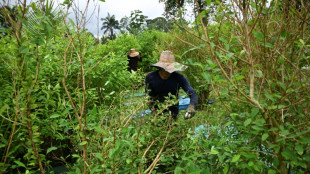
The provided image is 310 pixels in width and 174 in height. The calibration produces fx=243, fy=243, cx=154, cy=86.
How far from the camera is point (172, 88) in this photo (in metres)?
4.00

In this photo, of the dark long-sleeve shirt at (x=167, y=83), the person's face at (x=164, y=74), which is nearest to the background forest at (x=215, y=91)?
the dark long-sleeve shirt at (x=167, y=83)

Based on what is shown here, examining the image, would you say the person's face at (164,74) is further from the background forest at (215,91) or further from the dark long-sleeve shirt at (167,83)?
A: the background forest at (215,91)

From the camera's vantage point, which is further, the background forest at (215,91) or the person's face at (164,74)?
the person's face at (164,74)

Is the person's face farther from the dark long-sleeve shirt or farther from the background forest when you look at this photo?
the background forest

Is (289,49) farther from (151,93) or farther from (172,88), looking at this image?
(151,93)

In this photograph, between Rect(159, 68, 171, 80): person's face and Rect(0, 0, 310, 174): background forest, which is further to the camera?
Rect(159, 68, 171, 80): person's face

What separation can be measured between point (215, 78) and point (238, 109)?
88cm

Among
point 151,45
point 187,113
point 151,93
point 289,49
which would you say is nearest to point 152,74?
point 151,93

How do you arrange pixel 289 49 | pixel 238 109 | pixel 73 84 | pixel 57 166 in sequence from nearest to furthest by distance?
pixel 289 49 → pixel 238 109 → pixel 57 166 → pixel 73 84

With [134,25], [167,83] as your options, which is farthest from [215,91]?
[134,25]

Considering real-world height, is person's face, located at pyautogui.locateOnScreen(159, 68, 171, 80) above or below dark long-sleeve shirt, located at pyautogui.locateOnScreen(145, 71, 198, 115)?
above

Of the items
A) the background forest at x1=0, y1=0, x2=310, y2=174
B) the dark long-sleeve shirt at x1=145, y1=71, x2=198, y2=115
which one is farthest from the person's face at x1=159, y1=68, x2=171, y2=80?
the background forest at x1=0, y1=0, x2=310, y2=174

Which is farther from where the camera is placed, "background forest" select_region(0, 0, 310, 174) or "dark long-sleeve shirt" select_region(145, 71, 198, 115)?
"dark long-sleeve shirt" select_region(145, 71, 198, 115)

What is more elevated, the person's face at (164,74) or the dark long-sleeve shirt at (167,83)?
the person's face at (164,74)
